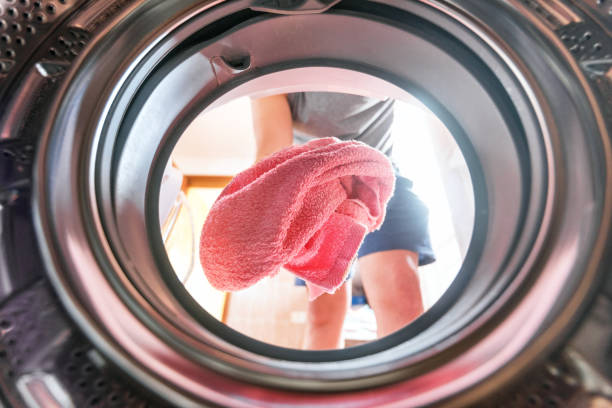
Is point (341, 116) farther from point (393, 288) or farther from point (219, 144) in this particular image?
point (219, 144)

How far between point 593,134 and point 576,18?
0.13 metres

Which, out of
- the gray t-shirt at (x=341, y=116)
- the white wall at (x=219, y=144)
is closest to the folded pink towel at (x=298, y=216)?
the gray t-shirt at (x=341, y=116)

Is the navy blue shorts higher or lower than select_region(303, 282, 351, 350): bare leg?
higher

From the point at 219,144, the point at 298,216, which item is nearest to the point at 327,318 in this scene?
the point at 298,216

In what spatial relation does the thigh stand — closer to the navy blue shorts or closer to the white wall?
the navy blue shorts

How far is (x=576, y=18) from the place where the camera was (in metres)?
0.39

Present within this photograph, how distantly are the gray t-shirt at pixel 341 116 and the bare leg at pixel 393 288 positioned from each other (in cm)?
31

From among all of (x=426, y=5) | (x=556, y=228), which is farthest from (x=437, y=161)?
(x=556, y=228)

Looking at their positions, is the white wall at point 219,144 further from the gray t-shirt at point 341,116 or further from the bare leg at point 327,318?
the bare leg at point 327,318

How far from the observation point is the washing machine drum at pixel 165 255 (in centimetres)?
30

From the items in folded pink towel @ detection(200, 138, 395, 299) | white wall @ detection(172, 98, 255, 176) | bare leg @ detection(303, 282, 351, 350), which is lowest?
bare leg @ detection(303, 282, 351, 350)

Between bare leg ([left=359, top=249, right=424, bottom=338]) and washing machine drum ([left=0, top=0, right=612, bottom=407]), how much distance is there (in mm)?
336

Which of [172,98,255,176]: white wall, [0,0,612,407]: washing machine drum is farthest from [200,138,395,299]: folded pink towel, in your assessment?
[172,98,255,176]: white wall

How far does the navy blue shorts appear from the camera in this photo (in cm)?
88
